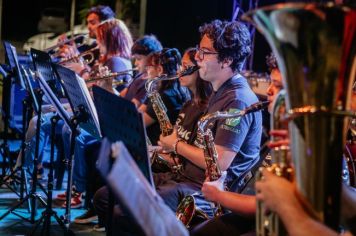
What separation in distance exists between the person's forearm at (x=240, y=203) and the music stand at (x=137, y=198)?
83 centimetres

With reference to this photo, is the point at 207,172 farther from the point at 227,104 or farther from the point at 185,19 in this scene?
the point at 185,19

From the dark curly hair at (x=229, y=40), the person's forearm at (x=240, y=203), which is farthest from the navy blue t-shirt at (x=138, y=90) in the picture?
the person's forearm at (x=240, y=203)

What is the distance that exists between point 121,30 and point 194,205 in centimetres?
312

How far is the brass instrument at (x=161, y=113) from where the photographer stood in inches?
156

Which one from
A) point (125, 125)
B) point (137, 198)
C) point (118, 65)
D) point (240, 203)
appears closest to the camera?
point (137, 198)

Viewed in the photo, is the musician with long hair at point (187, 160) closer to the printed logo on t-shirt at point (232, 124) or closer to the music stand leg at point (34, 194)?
the printed logo on t-shirt at point (232, 124)

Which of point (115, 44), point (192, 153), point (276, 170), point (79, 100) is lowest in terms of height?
point (192, 153)

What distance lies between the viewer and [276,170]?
1800 millimetres

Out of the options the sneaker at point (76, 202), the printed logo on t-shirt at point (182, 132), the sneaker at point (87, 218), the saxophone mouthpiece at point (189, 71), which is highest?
the saxophone mouthpiece at point (189, 71)

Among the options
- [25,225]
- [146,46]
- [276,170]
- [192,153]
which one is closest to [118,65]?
[146,46]

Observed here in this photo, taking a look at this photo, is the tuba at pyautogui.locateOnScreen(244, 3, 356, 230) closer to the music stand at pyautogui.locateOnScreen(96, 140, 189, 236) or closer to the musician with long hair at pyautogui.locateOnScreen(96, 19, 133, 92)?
the music stand at pyautogui.locateOnScreen(96, 140, 189, 236)

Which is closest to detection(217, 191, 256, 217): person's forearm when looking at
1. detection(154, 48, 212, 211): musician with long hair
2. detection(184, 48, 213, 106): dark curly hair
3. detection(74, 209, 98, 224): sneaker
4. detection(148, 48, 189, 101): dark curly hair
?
detection(154, 48, 212, 211): musician with long hair

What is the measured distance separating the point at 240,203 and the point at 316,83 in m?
1.22

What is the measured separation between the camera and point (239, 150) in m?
3.37
